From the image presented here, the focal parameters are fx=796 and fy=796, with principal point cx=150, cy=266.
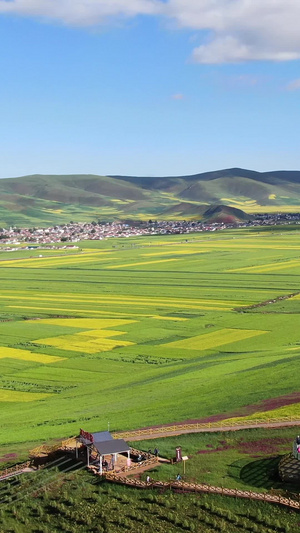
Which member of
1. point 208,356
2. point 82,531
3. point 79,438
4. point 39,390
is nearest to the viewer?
point 82,531

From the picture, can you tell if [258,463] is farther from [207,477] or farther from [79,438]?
[79,438]

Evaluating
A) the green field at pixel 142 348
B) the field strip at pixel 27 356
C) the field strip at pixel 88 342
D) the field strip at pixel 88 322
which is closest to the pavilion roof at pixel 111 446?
the green field at pixel 142 348

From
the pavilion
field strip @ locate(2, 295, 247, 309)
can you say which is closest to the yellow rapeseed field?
field strip @ locate(2, 295, 247, 309)

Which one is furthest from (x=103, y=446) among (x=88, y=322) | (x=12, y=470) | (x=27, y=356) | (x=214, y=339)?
(x=88, y=322)

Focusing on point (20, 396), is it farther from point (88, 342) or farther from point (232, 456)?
point (232, 456)

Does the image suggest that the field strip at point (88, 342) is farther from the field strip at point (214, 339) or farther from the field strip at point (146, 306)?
the field strip at point (146, 306)

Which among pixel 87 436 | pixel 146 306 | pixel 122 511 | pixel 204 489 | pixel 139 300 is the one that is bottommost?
Answer: pixel 122 511

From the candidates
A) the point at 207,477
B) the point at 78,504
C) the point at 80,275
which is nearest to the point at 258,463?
the point at 207,477
